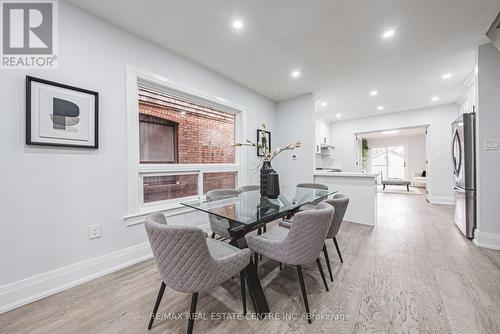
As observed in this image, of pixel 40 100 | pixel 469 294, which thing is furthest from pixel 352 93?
pixel 40 100

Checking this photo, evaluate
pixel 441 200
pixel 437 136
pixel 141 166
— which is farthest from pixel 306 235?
pixel 437 136

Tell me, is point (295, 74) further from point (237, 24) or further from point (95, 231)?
point (95, 231)

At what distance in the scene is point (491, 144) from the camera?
2.43 meters

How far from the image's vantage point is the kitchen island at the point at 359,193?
337 cm

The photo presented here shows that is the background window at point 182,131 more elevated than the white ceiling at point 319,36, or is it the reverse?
the white ceiling at point 319,36

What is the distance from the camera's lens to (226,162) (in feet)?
11.4

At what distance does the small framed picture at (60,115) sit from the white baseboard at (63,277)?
3.69 feet

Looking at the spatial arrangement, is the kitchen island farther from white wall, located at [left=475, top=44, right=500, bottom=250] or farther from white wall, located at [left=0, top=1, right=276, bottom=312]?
white wall, located at [left=0, top=1, right=276, bottom=312]

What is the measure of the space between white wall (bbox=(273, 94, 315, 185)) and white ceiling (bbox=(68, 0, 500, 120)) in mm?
620

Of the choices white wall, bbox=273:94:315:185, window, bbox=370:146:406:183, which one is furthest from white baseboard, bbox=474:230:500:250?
window, bbox=370:146:406:183

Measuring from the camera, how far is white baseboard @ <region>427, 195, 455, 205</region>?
4906 mm

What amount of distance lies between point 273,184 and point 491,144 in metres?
2.86

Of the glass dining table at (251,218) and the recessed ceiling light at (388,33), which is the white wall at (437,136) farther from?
the glass dining table at (251,218)

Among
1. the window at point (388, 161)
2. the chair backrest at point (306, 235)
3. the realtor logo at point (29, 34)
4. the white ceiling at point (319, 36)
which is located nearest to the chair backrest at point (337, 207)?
the chair backrest at point (306, 235)
